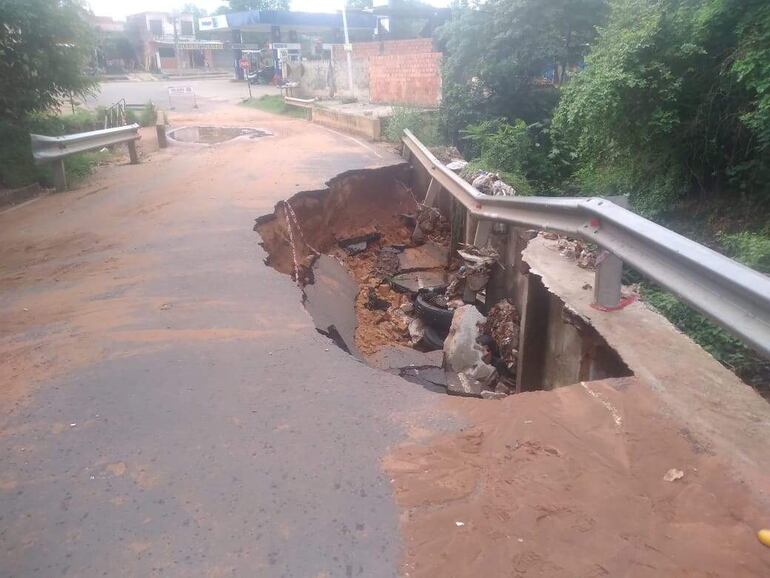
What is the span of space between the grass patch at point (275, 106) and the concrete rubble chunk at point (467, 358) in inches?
749

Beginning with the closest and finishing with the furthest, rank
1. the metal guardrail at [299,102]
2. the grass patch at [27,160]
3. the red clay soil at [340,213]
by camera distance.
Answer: the red clay soil at [340,213] → the grass patch at [27,160] → the metal guardrail at [299,102]

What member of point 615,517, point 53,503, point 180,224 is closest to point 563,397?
point 615,517

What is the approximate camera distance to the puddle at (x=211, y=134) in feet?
59.9

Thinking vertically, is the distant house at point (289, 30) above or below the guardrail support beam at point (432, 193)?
above

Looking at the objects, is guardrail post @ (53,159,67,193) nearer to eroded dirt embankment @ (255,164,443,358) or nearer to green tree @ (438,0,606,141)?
eroded dirt embankment @ (255,164,443,358)

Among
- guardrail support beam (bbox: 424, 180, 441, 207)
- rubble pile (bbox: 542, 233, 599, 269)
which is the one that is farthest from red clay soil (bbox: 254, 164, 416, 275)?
rubble pile (bbox: 542, 233, 599, 269)

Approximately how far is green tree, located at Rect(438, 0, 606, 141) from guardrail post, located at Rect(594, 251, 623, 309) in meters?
11.0

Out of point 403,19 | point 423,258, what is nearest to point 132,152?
point 423,258

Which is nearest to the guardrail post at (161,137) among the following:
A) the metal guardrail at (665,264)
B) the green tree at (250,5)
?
the metal guardrail at (665,264)

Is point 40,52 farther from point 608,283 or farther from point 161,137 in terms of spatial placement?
point 608,283

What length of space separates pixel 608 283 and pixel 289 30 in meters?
51.3

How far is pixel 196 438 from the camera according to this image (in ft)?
10.0

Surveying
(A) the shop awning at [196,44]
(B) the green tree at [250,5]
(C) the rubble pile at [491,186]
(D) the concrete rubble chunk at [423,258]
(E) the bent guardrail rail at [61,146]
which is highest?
(B) the green tree at [250,5]

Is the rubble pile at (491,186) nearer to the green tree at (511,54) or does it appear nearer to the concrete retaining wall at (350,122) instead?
the green tree at (511,54)
